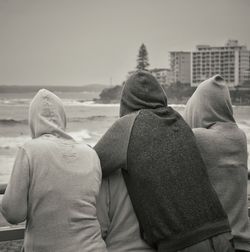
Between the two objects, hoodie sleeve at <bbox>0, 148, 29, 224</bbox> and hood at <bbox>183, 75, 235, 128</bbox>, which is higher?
hood at <bbox>183, 75, 235, 128</bbox>

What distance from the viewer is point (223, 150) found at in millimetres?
1603

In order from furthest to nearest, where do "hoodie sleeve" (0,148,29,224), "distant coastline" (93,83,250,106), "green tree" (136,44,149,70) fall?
"green tree" (136,44,149,70) < "distant coastline" (93,83,250,106) < "hoodie sleeve" (0,148,29,224)

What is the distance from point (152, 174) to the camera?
1365 mm

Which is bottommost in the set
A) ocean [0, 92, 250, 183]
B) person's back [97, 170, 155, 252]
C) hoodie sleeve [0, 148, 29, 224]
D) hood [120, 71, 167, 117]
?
ocean [0, 92, 250, 183]

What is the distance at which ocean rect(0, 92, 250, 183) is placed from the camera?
335 cm

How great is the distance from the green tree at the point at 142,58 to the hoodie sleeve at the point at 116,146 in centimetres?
272

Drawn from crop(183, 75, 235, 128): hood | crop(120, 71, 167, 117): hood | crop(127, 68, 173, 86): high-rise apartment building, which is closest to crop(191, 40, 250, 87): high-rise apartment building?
crop(127, 68, 173, 86): high-rise apartment building

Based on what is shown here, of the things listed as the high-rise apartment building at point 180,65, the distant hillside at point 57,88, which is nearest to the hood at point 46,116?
the distant hillside at point 57,88

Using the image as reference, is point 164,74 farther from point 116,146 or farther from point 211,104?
point 116,146

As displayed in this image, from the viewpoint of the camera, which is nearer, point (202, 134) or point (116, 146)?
point (116, 146)

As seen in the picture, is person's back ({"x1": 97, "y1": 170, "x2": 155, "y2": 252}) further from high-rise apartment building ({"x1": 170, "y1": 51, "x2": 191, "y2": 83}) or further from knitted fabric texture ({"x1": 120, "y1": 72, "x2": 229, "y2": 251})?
high-rise apartment building ({"x1": 170, "y1": 51, "x2": 191, "y2": 83})

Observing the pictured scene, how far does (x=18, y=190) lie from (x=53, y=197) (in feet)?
0.33

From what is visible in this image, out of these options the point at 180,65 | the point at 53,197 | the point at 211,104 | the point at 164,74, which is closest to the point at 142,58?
the point at 164,74

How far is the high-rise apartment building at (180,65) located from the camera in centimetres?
419
